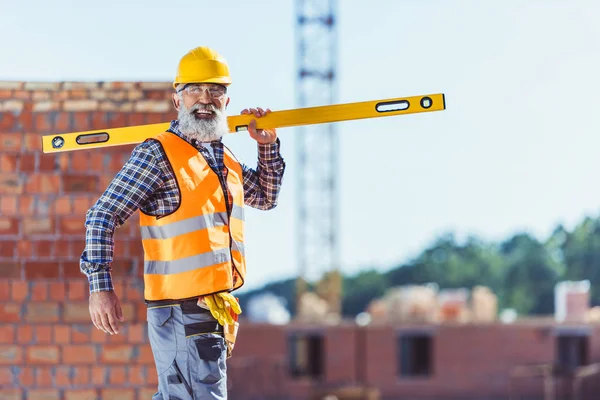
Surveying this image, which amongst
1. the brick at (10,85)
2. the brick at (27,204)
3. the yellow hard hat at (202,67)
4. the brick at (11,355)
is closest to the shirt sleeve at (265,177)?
the yellow hard hat at (202,67)

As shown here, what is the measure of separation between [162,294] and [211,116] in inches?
26.0

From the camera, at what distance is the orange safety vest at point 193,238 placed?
353 cm

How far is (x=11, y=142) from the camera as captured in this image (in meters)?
6.06

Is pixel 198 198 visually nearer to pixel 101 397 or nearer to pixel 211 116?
pixel 211 116

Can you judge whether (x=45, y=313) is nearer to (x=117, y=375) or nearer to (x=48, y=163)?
(x=117, y=375)

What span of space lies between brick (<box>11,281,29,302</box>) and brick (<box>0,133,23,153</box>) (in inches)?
31.0

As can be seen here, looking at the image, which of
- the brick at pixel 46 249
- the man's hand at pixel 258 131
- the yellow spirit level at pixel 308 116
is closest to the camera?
the yellow spirit level at pixel 308 116

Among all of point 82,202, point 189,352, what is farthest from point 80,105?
point 189,352

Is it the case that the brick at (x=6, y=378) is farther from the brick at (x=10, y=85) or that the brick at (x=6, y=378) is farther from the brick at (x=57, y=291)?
the brick at (x=10, y=85)

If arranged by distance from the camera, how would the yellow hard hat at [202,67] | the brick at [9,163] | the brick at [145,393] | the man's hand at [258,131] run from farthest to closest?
the brick at [9,163]
the brick at [145,393]
the man's hand at [258,131]
the yellow hard hat at [202,67]

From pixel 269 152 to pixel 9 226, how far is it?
8.38 feet

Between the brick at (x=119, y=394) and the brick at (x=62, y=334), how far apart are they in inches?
14.9

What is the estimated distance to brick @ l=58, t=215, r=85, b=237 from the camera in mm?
5934

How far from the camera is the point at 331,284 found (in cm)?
5641
